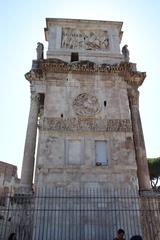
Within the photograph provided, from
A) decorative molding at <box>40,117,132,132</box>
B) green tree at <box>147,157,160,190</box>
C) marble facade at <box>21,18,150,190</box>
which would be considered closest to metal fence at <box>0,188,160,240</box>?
marble facade at <box>21,18,150,190</box>

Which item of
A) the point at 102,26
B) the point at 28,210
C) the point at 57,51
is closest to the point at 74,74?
the point at 57,51

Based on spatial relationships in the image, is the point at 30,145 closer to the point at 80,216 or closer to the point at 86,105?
the point at 86,105

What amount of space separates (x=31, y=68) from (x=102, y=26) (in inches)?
252

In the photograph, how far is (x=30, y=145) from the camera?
14195 mm

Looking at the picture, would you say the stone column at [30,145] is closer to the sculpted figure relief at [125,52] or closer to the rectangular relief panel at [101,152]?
the rectangular relief panel at [101,152]

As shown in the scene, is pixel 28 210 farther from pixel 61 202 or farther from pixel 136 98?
pixel 136 98

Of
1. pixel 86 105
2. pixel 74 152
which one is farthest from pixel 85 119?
pixel 74 152

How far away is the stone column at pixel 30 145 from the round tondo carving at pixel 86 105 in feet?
7.79

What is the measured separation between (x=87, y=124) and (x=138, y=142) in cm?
315

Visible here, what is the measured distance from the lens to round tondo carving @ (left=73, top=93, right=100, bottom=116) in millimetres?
14656

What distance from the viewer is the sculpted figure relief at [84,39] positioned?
59.1 ft

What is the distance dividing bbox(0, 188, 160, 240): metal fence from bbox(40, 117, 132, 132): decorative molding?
331 centimetres

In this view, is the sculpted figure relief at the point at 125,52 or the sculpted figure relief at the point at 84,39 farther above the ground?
the sculpted figure relief at the point at 84,39

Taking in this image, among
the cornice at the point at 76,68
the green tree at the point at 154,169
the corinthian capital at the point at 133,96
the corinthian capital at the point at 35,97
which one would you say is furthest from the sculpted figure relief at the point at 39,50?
the green tree at the point at 154,169
